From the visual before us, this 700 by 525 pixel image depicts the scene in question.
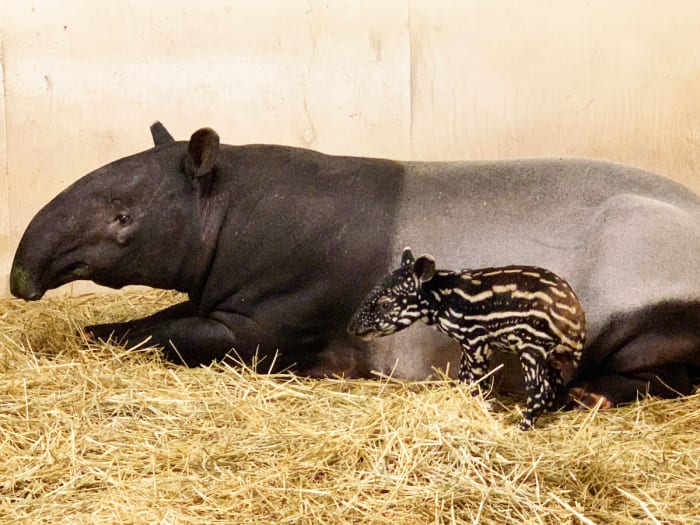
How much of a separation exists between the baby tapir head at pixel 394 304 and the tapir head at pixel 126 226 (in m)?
1.15

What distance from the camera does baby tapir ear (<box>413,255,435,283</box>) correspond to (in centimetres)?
470

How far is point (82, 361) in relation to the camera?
215 inches

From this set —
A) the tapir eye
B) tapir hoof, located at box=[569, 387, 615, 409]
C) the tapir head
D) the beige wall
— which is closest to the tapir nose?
the tapir head

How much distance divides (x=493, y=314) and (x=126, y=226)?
192cm

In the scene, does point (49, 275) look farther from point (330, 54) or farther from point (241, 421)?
point (330, 54)

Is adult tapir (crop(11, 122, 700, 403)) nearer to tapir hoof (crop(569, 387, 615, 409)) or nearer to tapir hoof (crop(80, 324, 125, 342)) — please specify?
tapir hoof (crop(569, 387, 615, 409))

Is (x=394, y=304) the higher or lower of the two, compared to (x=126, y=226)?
lower

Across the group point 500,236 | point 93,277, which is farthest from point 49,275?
point 500,236

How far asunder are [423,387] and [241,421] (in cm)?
102

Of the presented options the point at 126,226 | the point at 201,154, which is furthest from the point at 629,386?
the point at 126,226

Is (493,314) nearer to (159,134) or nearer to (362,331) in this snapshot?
(362,331)

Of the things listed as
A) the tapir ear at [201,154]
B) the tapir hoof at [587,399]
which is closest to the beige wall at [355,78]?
the tapir ear at [201,154]

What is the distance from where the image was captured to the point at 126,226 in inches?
216

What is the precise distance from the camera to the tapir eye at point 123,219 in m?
5.49
